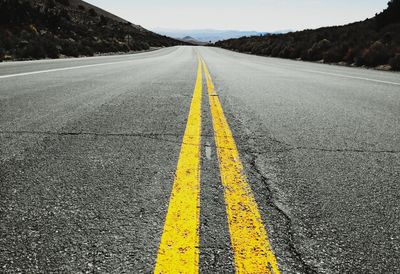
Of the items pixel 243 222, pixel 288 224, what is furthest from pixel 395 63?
pixel 243 222

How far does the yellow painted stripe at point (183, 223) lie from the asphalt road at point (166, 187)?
0.13 ft

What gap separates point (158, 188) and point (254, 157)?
100 centimetres

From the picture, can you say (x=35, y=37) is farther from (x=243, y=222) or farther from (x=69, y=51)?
(x=243, y=222)

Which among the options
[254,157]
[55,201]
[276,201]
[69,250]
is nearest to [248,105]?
[254,157]

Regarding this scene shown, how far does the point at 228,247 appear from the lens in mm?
1527

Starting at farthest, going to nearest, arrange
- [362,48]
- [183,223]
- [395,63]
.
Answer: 1. [362,48]
2. [395,63]
3. [183,223]

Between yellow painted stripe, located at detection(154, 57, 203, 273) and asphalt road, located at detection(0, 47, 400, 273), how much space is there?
0.13ft

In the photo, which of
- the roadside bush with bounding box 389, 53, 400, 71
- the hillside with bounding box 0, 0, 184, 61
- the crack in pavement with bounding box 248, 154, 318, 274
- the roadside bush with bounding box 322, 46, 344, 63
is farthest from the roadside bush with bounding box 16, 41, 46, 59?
the roadside bush with bounding box 322, 46, 344, 63

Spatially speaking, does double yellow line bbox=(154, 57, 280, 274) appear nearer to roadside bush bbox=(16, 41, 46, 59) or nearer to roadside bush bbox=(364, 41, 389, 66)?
roadside bush bbox=(16, 41, 46, 59)

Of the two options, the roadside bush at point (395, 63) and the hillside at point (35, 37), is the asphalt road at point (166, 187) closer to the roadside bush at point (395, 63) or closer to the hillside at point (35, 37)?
the roadside bush at point (395, 63)

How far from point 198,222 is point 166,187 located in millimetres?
495

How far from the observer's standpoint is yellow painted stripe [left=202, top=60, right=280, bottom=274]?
142cm

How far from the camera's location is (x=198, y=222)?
5.68 ft

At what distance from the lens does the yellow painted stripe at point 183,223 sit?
1394 mm
